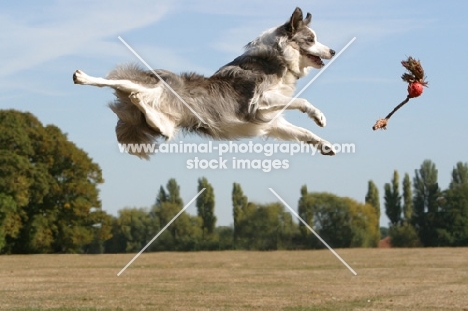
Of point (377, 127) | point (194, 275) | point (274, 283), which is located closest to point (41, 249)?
point (194, 275)

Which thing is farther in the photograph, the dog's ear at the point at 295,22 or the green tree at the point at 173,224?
the green tree at the point at 173,224

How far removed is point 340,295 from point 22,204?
42.0 m

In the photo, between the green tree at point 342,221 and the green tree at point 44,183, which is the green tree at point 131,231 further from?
the green tree at point 342,221

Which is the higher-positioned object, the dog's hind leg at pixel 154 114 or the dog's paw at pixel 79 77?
the dog's paw at pixel 79 77

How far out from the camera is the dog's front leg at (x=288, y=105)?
1076cm

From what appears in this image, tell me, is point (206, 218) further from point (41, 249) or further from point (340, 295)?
point (340, 295)

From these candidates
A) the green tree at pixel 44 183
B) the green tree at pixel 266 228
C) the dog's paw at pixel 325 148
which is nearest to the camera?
the dog's paw at pixel 325 148

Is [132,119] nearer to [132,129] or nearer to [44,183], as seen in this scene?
[132,129]

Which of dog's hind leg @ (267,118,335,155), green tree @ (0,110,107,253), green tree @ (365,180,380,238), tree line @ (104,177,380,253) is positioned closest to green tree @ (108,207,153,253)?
tree line @ (104,177,380,253)

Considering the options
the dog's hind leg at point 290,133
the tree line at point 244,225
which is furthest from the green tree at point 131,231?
the dog's hind leg at point 290,133

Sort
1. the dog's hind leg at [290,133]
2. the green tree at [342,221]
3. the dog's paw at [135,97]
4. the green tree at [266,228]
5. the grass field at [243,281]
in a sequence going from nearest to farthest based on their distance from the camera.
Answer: the dog's paw at [135,97], the dog's hind leg at [290,133], the grass field at [243,281], the green tree at [266,228], the green tree at [342,221]

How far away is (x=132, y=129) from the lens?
10852 millimetres

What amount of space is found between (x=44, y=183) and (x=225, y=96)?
5642 cm

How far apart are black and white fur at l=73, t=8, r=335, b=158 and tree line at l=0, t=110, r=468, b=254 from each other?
42.5 meters
